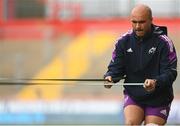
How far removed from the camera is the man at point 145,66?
5035 mm

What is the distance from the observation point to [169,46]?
5102mm

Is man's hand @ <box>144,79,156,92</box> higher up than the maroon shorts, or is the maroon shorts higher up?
man's hand @ <box>144,79,156,92</box>

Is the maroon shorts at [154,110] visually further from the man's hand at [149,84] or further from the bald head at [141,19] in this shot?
the bald head at [141,19]

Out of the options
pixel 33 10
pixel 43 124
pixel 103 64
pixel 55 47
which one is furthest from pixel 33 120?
pixel 33 10

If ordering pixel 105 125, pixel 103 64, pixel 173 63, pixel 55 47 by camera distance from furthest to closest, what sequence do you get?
pixel 55 47, pixel 103 64, pixel 105 125, pixel 173 63

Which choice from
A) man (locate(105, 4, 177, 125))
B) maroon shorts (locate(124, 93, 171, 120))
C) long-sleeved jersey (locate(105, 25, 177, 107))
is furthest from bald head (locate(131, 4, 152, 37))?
maroon shorts (locate(124, 93, 171, 120))

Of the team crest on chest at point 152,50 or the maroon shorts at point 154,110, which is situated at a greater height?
the team crest on chest at point 152,50

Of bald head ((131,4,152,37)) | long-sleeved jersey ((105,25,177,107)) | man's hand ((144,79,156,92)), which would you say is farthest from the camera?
long-sleeved jersey ((105,25,177,107))

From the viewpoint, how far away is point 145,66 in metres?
5.12

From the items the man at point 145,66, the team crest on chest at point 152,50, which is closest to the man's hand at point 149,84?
the man at point 145,66

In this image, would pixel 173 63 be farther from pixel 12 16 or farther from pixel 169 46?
pixel 12 16

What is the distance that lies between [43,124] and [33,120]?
29 cm

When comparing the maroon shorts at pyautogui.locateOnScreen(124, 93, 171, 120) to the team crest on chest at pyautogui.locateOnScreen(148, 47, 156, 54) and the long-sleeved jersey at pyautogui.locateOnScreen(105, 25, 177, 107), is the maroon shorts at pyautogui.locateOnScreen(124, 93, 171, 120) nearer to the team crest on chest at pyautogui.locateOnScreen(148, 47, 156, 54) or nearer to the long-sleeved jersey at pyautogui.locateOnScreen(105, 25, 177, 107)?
the long-sleeved jersey at pyautogui.locateOnScreen(105, 25, 177, 107)

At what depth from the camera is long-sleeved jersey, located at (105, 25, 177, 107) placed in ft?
16.7
